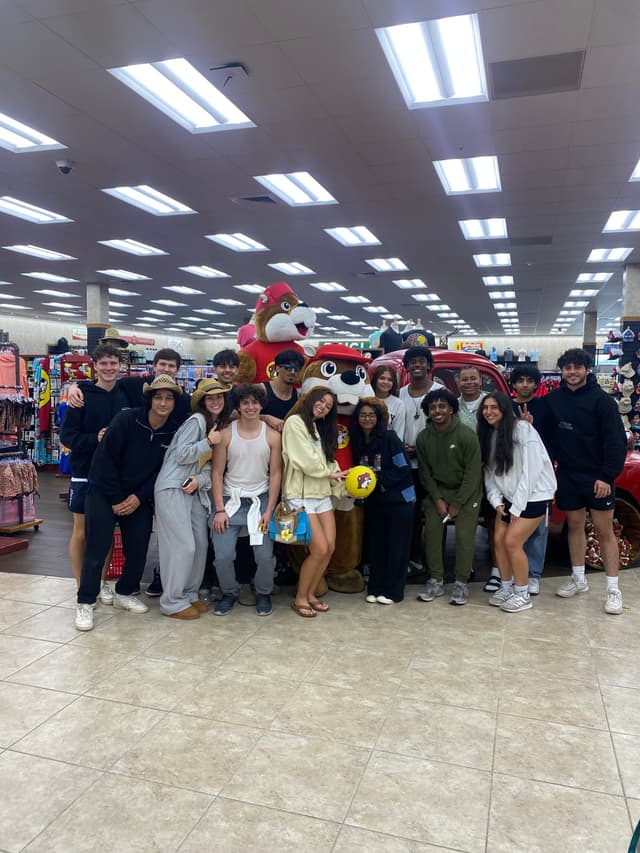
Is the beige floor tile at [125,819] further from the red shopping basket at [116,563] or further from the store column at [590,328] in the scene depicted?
the store column at [590,328]

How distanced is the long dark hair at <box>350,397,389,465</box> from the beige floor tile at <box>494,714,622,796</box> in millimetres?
1674

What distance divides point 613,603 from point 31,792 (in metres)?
3.17

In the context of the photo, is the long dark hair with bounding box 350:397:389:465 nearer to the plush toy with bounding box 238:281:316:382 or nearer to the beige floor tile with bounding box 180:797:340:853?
the plush toy with bounding box 238:281:316:382

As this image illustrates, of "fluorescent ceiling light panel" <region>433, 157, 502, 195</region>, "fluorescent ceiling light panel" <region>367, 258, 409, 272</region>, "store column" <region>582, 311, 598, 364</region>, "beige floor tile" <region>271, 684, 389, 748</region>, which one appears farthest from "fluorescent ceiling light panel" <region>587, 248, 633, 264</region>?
"beige floor tile" <region>271, 684, 389, 748</region>

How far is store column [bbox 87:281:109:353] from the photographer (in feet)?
46.3

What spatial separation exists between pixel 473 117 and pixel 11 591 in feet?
17.3

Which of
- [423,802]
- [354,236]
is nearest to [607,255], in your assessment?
[354,236]

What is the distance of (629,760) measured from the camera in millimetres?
2262

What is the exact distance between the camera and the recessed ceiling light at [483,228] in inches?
352

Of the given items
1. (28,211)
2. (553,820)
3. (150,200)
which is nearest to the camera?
(553,820)

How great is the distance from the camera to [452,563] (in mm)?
4734

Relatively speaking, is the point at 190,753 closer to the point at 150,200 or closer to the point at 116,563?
the point at 116,563

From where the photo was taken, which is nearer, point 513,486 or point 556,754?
point 556,754

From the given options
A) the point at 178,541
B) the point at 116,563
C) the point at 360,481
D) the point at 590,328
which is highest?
the point at 590,328
